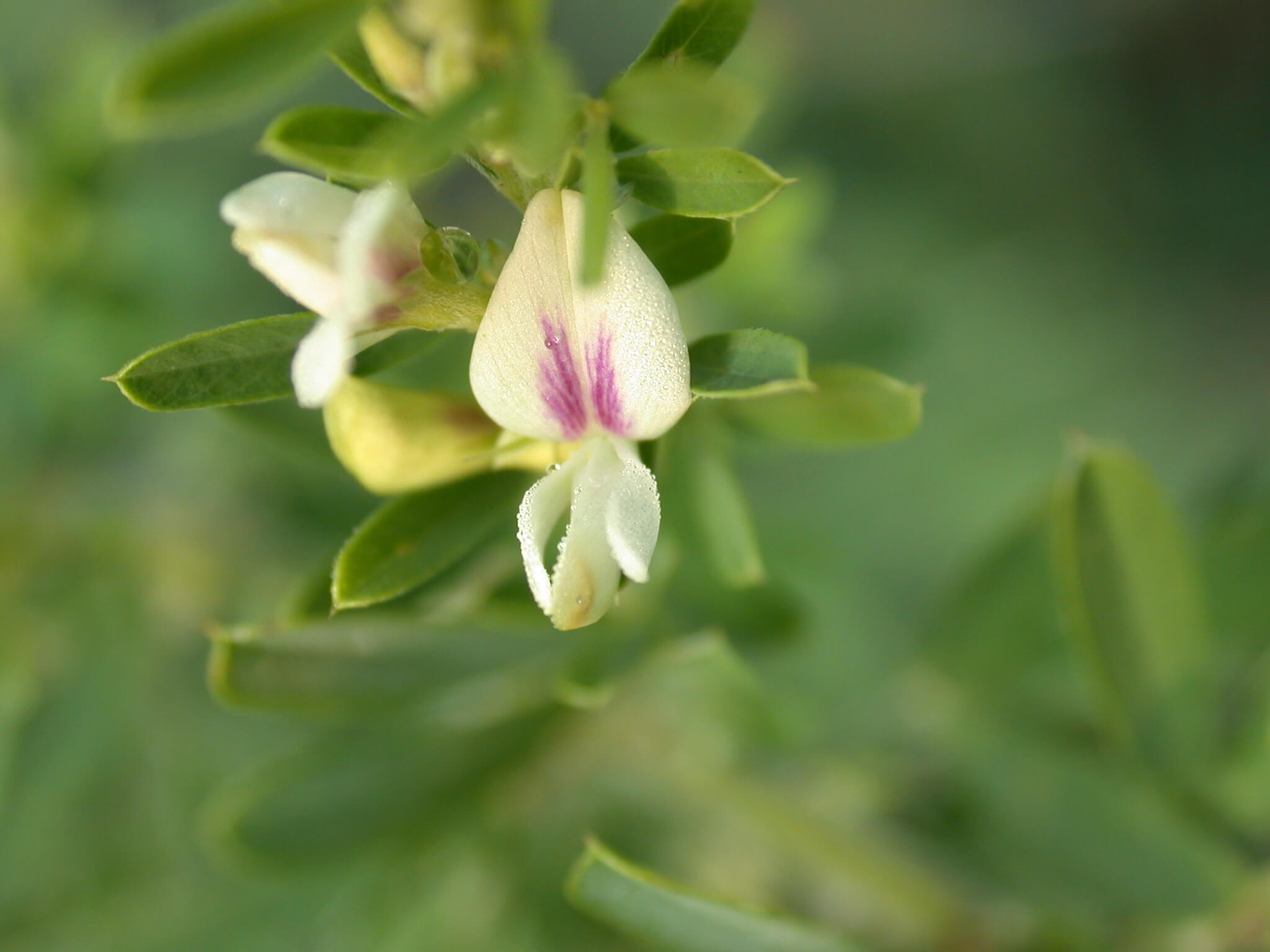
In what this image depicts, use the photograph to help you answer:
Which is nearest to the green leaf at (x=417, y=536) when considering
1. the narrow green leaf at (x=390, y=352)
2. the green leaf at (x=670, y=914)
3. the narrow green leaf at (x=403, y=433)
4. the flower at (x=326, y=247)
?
the narrow green leaf at (x=403, y=433)

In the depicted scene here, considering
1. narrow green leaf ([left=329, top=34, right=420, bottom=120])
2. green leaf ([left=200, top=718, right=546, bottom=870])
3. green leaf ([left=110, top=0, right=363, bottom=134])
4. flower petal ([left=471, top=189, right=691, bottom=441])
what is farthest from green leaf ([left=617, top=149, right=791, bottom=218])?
green leaf ([left=200, top=718, right=546, bottom=870])

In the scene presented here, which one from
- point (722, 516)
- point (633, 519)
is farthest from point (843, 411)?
point (633, 519)

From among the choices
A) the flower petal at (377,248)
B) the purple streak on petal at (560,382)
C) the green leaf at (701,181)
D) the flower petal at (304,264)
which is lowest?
the purple streak on petal at (560,382)

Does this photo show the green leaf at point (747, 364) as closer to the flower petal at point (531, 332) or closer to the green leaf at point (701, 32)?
the flower petal at point (531, 332)

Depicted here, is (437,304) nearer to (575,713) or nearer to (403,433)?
(403,433)

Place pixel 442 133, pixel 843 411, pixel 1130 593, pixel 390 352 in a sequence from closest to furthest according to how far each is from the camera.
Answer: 1. pixel 442 133
2. pixel 390 352
3. pixel 843 411
4. pixel 1130 593

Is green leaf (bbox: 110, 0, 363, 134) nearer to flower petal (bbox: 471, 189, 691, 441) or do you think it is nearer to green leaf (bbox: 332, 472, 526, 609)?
flower petal (bbox: 471, 189, 691, 441)

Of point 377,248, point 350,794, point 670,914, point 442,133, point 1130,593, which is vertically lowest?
point 350,794
